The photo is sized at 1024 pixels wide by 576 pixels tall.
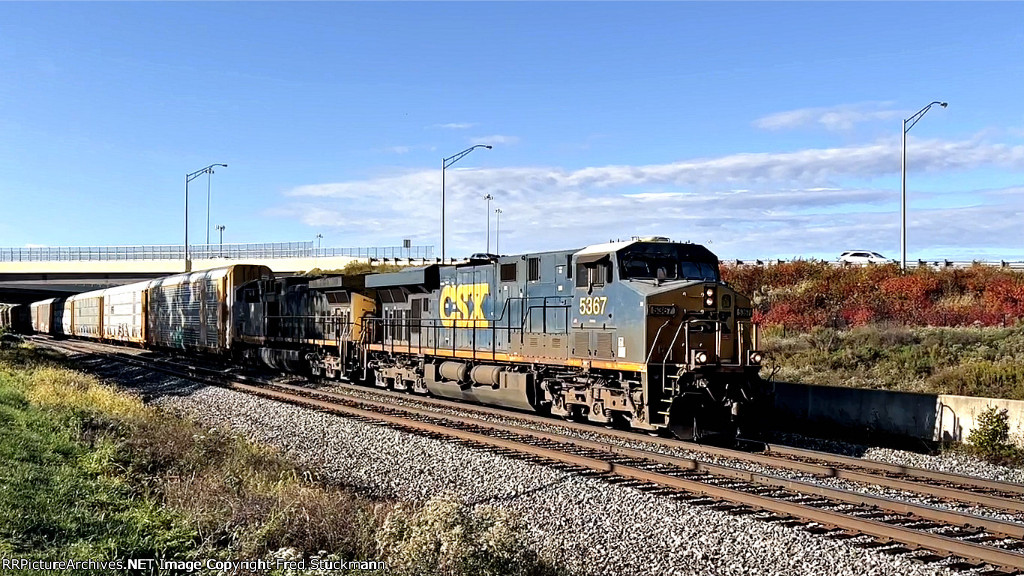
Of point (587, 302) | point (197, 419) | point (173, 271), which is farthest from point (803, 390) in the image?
point (173, 271)

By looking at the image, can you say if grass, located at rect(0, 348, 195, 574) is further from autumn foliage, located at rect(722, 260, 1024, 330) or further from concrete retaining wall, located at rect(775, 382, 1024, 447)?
autumn foliage, located at rect(722, 260, 1024, 330)

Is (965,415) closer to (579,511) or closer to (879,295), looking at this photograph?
(579,511)

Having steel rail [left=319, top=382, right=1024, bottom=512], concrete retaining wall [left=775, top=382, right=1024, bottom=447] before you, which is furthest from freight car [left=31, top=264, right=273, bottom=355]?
concrete retaining wall [left=775, top=382, right=1024, bottom=447]

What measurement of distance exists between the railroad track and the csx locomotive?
1.44m

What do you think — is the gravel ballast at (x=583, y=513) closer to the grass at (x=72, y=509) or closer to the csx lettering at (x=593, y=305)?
the grass at (x=72, y=509)

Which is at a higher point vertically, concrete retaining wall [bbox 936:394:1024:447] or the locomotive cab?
the locomotive cab

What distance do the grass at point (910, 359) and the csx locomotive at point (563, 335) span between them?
422cm

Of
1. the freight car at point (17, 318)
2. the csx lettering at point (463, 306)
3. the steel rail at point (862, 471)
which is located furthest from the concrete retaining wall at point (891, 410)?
the freight car at point (17, 318)

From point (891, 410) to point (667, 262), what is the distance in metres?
4.97

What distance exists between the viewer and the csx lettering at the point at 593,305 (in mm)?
14234

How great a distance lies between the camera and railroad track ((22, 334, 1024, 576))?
7348 mm

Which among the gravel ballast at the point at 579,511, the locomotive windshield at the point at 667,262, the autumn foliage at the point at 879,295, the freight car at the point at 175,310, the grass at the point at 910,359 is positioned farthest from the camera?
the freight car at the point at 175,310

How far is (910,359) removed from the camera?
18797 mm

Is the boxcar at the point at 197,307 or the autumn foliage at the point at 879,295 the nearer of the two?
the autumn foliage at the point at 879,295
